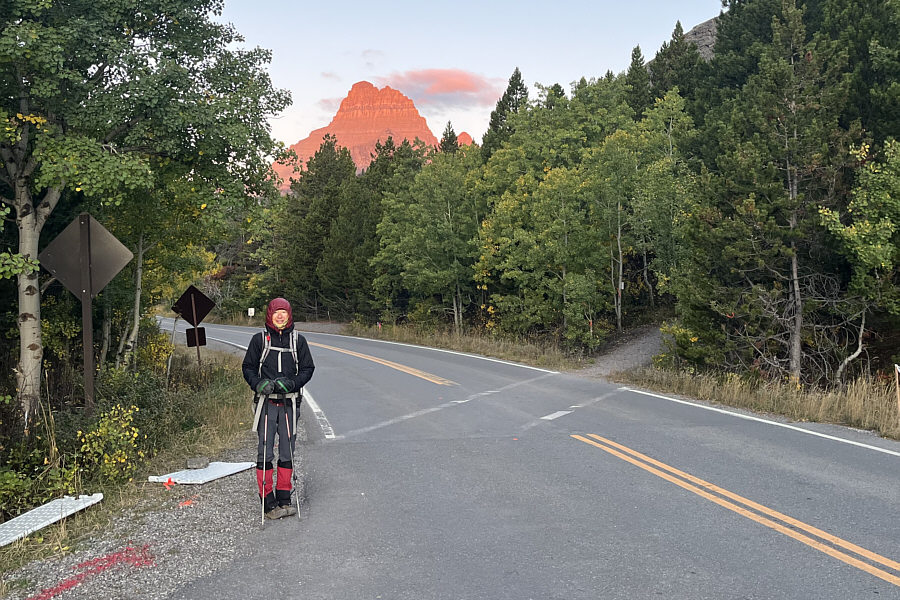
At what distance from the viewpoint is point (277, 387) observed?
5.83 meters

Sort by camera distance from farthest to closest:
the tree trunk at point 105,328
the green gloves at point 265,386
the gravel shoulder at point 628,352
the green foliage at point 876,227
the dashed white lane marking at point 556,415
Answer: the gravel shoulder at point 628,352, the tree trunk at point 105,328, the green foliage at point 876,227, the dashed white lane marking at point 556,415, the green gloves at point 265,386

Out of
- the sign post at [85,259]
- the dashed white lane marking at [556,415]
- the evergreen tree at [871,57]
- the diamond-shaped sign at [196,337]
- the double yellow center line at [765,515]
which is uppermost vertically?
the evergreen tree at [871,57]

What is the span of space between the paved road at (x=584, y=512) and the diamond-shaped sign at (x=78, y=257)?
3303 mm

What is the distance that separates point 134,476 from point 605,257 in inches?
772

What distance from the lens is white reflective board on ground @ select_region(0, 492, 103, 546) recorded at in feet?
17.2

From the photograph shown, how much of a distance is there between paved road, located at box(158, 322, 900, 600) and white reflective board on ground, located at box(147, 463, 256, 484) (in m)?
0.89

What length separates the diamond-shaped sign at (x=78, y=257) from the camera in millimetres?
6879

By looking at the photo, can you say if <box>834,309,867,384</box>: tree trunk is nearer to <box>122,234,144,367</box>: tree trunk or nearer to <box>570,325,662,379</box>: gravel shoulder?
<box>570,325,662,379</box>: gravel shoulder

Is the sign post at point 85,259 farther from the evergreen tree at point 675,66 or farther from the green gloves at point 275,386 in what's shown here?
the evergreen tree at point 675,66

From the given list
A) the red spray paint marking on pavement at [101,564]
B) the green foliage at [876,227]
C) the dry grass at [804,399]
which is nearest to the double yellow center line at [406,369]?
the dry grass at [804,399]

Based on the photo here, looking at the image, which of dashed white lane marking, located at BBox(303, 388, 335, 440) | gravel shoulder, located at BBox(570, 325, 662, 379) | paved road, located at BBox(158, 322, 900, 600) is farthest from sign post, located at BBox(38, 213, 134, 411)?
gravel shoulder, located at BBox(570, 325, 662, 379)

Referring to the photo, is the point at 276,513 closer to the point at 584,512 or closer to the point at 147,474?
the point at 147,474

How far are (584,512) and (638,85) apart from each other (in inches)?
1647

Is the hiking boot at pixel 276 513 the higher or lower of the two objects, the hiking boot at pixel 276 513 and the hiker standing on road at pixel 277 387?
the lower
